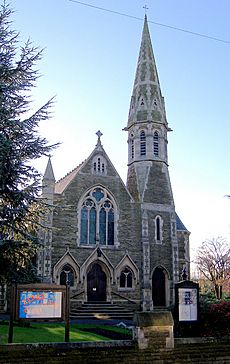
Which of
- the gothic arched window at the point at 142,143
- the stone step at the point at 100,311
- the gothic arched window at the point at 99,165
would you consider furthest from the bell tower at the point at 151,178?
the gothic arched window at the point at 99,165

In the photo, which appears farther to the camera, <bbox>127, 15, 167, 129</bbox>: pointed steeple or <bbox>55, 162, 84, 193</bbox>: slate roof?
<bbox>127, 15, 167, 129</bbox>: pointed steeple

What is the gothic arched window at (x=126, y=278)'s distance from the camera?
26469 millimetres

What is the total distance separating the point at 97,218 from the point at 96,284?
13.6 ft

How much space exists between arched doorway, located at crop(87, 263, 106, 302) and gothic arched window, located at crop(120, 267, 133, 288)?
1.17m

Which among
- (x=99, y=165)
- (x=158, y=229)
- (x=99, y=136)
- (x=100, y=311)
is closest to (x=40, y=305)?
(x=100, y=311)

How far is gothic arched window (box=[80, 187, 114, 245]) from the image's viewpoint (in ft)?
86.8

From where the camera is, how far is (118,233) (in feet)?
88.7

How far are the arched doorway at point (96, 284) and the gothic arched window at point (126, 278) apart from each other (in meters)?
1.17

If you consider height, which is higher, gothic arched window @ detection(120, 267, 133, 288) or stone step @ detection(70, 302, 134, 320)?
gothic arched window @ detection(120, 267, 133, 288)

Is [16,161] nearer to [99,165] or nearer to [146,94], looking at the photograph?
[99,165]

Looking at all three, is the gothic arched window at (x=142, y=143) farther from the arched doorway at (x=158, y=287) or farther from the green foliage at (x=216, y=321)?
the green foliage at (x=216, y=321)

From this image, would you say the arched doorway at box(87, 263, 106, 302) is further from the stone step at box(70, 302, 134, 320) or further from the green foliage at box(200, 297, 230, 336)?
the green foliage at box(200, 297, 230, 336)

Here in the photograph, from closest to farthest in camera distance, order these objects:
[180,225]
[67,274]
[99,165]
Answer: [67,274], [99,165], [180,225]

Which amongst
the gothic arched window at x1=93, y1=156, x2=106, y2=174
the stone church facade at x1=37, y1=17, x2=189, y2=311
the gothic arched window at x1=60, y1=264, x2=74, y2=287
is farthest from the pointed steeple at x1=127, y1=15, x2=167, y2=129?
the gothic arched window at x1=60, y1=264, x2=74, y2=287
